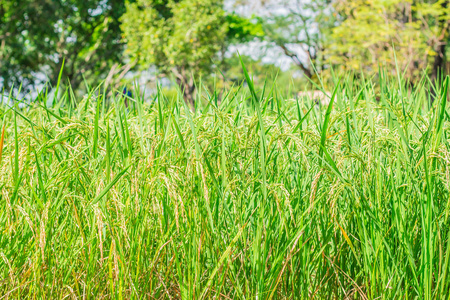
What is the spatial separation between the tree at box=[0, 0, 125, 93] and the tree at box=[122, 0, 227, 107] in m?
1.57

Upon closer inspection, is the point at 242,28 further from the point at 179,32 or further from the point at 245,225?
the point at 245,225

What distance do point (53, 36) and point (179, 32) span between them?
429 cm

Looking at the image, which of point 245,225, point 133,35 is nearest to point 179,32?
point 133,35

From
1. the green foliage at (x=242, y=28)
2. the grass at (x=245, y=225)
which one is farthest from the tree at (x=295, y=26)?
the grass at (x=245, y=225)

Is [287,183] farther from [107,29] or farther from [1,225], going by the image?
[107,29]

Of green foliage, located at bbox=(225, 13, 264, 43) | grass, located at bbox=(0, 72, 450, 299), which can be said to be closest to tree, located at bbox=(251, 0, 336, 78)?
green foliage, located at bbox=(225, 13, 264, 43)

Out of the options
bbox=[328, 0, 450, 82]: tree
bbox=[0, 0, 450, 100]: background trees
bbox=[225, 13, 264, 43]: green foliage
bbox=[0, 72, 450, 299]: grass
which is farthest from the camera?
bbox=[225, 13, 264, 43]: green foliage

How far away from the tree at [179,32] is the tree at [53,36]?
5.17ft

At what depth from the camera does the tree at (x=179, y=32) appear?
1177 cm

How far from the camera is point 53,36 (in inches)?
482

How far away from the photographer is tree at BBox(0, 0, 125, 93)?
1198 centimetres

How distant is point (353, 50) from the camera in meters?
10.2

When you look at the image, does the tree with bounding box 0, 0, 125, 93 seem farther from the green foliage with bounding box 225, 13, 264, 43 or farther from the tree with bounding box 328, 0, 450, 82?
the tree with bounding box 328, 0, 450, 82

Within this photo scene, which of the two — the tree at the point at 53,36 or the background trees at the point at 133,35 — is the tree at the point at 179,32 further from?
the tree at the point at 53,36
